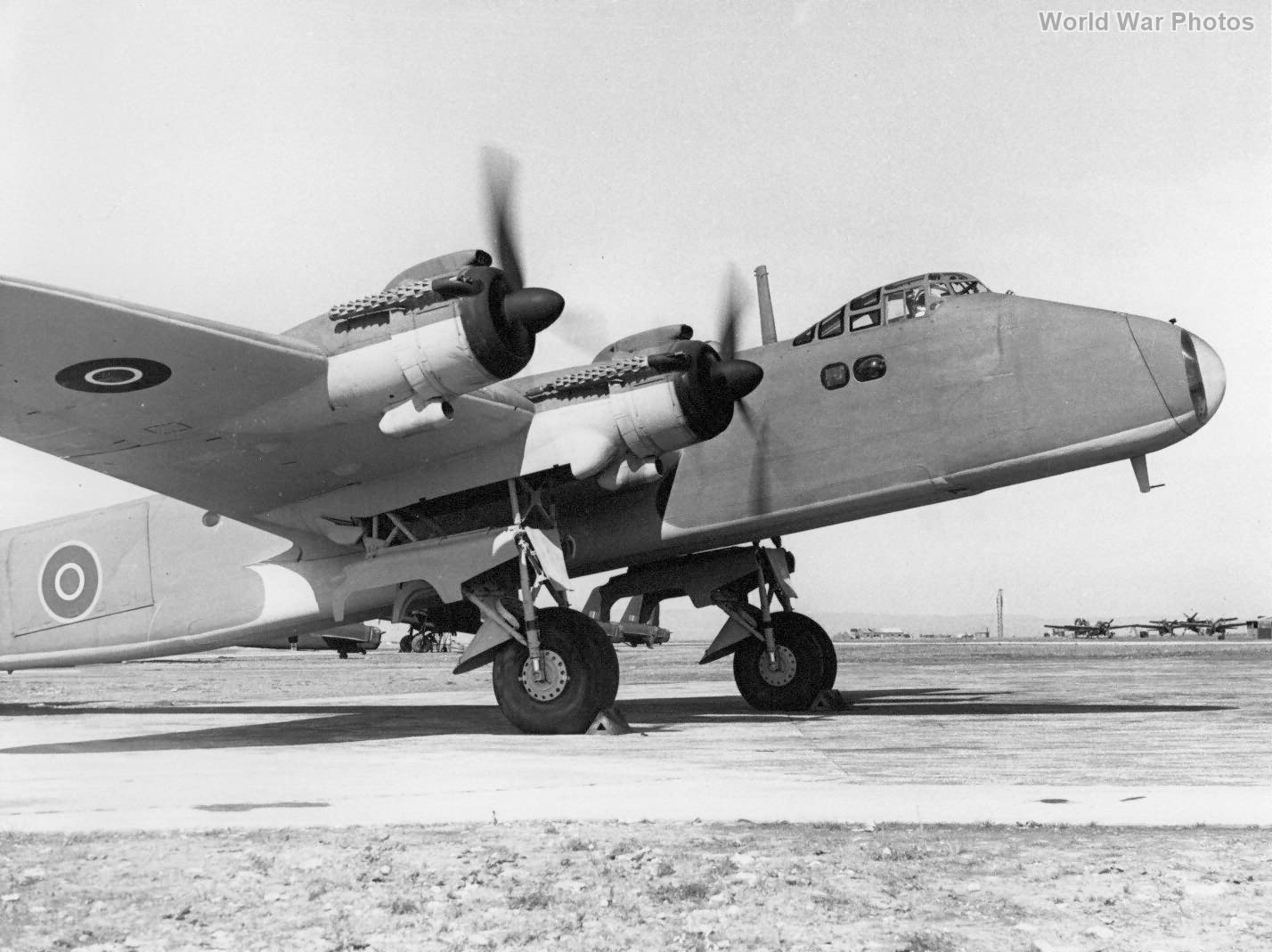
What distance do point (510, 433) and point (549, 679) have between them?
2.58 m

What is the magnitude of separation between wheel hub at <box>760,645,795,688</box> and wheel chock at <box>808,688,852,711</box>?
425mm

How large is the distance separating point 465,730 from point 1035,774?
6.91 meters

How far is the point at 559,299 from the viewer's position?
11188 millimetres

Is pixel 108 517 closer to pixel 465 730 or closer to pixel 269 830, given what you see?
pixel 465 730

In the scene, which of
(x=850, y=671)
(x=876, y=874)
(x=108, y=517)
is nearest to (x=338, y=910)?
(x=876, y=874)

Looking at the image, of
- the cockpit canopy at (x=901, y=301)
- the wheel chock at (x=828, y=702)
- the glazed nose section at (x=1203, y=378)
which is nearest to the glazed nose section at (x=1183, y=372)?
the glazed nose section at (x=1203, y=378)

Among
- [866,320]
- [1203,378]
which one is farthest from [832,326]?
[1203,378]

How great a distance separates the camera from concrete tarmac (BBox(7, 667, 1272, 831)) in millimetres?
6793

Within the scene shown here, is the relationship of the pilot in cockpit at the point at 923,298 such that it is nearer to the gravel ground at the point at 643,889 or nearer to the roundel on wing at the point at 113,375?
the roundel on wing at the point at 113,375

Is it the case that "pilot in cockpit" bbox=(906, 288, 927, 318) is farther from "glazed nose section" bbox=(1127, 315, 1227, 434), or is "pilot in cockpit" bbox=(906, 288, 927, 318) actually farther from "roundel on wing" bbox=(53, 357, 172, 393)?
"roundel on wing" bbox=(53, 357, 172, 393)

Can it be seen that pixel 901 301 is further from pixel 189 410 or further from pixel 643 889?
pixel 643 889

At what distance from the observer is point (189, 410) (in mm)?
11320

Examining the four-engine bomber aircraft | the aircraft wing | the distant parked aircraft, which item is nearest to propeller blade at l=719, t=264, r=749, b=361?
the four-engine bomber aircraft

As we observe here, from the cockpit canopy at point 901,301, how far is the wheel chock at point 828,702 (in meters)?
5.15
